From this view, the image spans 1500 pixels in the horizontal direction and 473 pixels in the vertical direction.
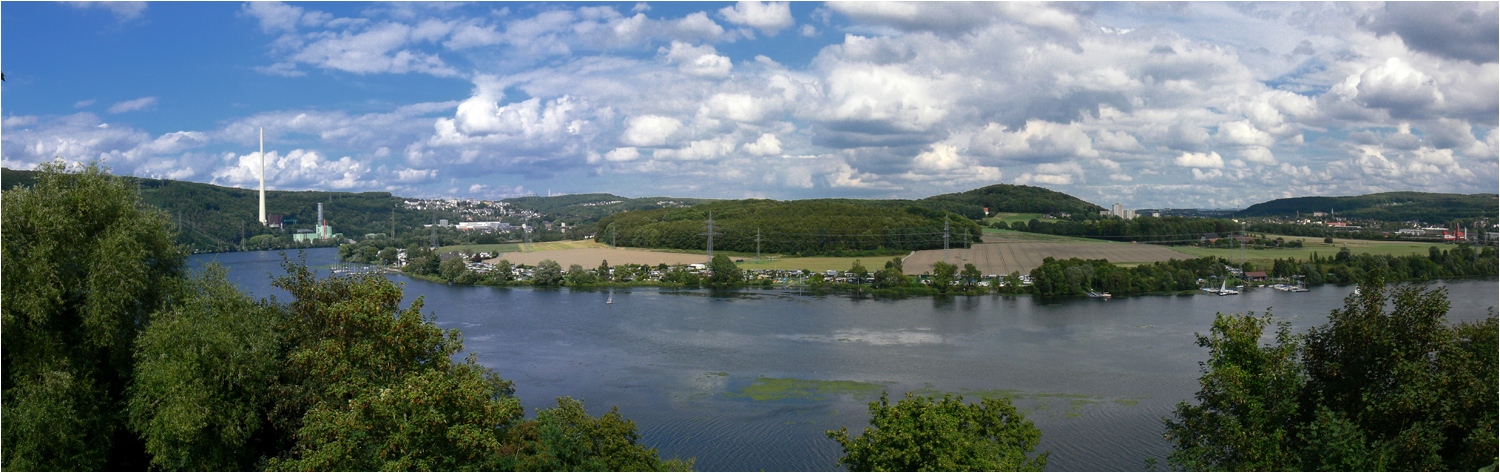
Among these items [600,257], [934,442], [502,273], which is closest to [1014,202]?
[600,257]

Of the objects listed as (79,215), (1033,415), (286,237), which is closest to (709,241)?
(286,237)

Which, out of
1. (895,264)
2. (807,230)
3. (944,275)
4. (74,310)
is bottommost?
(944,275)

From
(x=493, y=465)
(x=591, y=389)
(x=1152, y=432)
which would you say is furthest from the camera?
(x=591, y=389)

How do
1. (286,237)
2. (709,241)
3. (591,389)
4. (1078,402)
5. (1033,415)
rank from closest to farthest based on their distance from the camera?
(1033,415) < (1078,402) < (591,389) < (709,241) < (286,237)

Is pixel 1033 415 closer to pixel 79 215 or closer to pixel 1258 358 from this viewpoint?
pixel 1258 358

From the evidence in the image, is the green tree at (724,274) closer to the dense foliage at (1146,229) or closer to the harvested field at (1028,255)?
the harvested field at (1028,255)

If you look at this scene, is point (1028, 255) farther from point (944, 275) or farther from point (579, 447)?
point (579, 447)
